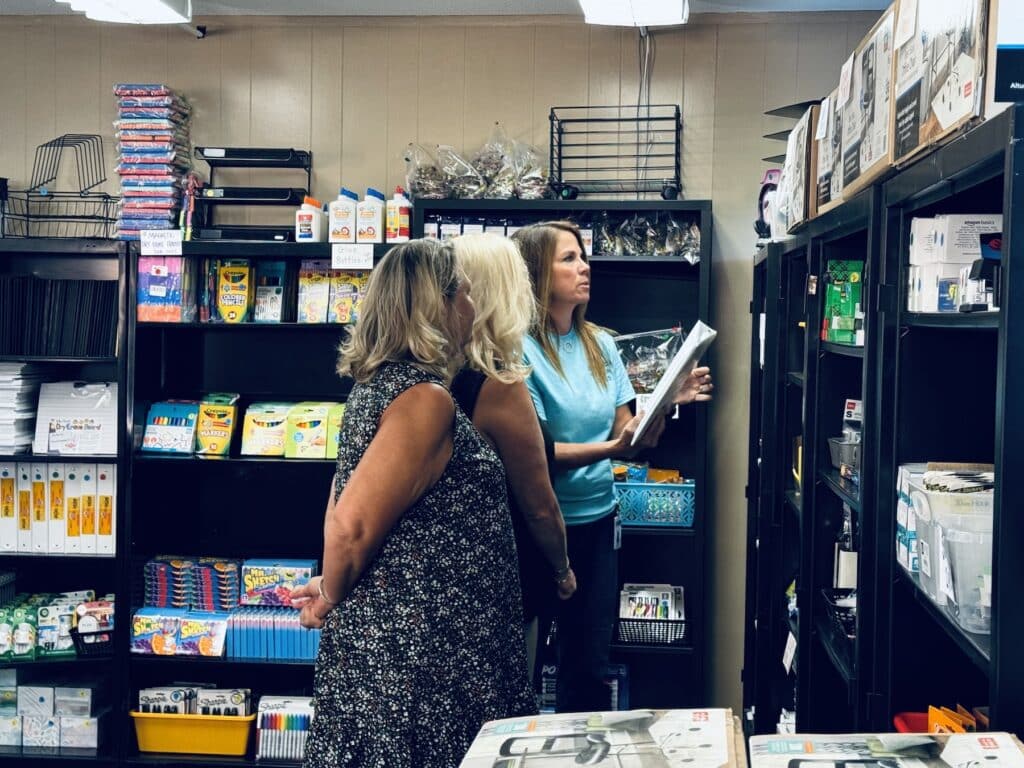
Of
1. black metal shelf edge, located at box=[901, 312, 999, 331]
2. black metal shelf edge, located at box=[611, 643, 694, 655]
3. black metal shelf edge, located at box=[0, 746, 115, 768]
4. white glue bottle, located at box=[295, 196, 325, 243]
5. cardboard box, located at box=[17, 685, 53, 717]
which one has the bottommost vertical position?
black metal shelf edge, located at box=[0, 746, 115, 768]

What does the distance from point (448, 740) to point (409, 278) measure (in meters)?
0.86

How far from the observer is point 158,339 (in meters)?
3.99

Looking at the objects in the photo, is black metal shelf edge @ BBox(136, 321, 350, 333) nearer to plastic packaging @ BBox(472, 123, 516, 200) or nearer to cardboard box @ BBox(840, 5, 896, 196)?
plastic packaging @ BBox(472, 123, 516, 200)

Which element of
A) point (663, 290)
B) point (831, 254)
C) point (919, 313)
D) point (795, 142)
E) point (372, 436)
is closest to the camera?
point (919, 313)

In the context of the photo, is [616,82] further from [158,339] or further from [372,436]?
[372,436]

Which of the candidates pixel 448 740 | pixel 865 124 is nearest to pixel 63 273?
pixel 448 740

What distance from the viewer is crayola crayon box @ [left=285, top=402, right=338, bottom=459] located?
3.84 metres

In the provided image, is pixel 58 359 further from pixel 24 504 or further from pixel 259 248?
pixel 259 248

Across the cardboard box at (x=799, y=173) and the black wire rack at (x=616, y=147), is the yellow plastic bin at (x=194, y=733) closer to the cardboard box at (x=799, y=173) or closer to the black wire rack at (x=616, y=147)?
the black wire rack at (x=616, y=147)

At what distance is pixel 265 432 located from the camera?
3.87 metres

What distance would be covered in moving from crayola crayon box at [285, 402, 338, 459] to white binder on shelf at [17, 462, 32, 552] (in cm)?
94

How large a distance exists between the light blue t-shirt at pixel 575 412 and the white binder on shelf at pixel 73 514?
6.54 feet

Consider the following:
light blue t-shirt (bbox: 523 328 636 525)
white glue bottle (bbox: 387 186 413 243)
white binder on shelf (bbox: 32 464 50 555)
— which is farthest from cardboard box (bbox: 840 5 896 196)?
white binder on shelf (bbox: 32 464 50 555)

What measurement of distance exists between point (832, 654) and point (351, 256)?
7.16 ft
